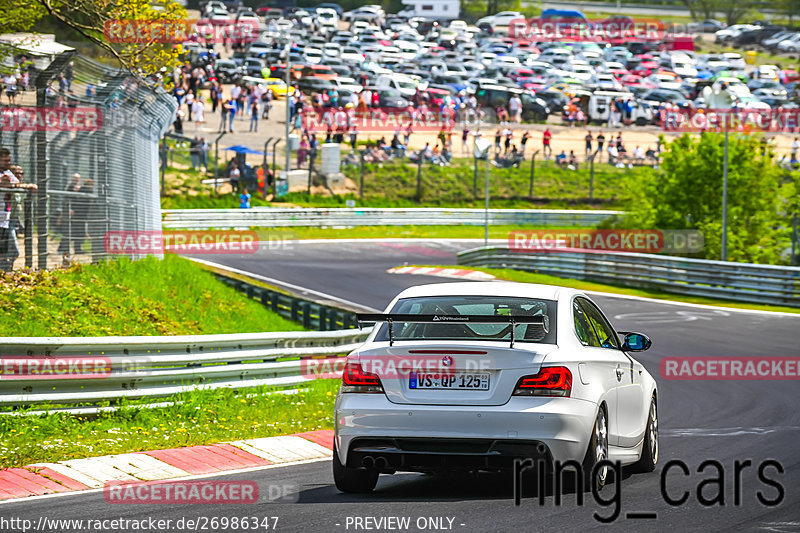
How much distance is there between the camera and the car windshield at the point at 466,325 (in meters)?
7.94

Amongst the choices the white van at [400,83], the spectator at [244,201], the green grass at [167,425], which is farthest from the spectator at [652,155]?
the green grass at [167,425]

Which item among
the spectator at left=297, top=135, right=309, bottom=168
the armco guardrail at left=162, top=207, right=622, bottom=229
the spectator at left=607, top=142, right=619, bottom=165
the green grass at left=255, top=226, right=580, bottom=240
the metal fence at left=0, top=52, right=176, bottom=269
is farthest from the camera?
the spectator at left=607, top=142, right=619, bottom=165

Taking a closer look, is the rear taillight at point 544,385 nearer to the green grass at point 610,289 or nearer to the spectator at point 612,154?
the green grass at point 610,289

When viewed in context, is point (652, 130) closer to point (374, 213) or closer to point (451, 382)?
point (374, 213)

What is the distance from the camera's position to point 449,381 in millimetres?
7629

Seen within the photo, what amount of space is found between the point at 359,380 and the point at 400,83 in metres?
60.8

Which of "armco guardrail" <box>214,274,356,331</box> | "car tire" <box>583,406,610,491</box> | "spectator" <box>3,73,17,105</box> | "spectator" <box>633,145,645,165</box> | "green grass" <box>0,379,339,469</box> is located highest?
"spectator" <box>3,73,17,105</box>

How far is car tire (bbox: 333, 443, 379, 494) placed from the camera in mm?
7969

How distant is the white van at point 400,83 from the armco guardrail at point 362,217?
15.0 metres

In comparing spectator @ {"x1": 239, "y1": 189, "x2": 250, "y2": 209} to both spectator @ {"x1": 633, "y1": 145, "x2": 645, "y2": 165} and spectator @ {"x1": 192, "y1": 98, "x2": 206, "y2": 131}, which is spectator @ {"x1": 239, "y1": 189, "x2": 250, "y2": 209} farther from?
spectator @ {"x1": 633, "y1": 145, "x2": 645, "y2": 165}

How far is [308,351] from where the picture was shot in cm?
1452

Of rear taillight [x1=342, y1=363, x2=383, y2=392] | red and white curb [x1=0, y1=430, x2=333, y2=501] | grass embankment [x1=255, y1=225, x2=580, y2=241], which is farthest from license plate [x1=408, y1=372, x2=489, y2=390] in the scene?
grass embankment [x1=255, y1=225, x2=580, y2=241]

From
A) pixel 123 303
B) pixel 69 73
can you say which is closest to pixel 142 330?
pixel 123 303

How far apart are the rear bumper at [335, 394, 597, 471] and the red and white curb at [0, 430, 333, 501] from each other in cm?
206
